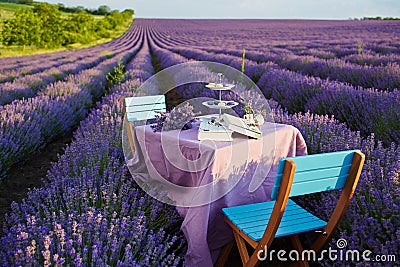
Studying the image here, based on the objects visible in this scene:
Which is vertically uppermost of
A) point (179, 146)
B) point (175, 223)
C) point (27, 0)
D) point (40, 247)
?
point (27, 0)

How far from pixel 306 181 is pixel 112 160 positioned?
4.80 ft

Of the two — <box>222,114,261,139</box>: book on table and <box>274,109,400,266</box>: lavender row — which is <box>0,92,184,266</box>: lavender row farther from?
<box>274,109,400,266</box>: lavender row

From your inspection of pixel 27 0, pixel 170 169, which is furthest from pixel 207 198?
pixel 27 0

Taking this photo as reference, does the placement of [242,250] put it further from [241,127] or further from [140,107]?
[140,107]

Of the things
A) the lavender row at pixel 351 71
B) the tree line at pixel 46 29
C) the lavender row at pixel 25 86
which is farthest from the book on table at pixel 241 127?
the tree line at pixel 46 29

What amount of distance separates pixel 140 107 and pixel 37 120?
5.09ft

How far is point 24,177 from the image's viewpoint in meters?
3.62

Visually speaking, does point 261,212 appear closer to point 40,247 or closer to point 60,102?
point 40,247

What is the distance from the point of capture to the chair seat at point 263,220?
1867 mm

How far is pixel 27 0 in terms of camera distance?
57812mm

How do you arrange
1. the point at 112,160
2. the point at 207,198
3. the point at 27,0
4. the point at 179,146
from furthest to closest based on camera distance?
1. the point at 27,0
2. the point at 112,160
3. the point at 179,146
4. the point at 207,198

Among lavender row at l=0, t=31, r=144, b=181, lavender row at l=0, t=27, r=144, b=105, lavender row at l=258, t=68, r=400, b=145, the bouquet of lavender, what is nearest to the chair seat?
the bouquet of lavender

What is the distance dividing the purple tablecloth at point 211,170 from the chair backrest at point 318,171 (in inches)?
18.9

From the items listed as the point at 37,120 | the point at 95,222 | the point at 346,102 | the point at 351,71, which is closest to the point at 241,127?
the point at 95,222
